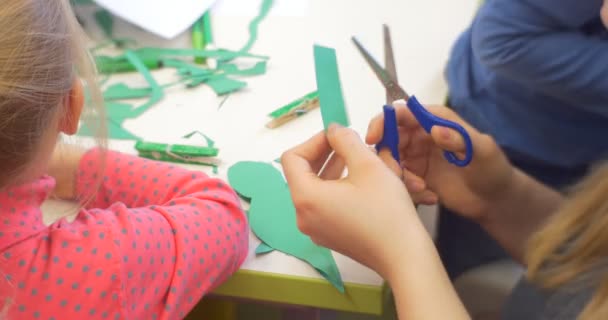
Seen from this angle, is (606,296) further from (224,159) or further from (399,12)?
(399,12)

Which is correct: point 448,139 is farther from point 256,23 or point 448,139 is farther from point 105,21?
point 105,21

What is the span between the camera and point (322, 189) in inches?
21.1

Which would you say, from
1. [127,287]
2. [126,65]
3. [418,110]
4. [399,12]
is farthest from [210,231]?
[399,12]

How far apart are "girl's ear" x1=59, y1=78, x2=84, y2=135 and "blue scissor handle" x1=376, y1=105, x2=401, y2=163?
249 millimetres

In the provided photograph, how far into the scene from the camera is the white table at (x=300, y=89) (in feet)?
1.81

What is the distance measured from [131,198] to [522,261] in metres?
0.42

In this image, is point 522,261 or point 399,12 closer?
point 522,261

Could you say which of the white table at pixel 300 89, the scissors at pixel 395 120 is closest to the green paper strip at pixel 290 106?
the white table at pixel 300 89

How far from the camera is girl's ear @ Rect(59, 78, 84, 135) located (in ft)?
1.66

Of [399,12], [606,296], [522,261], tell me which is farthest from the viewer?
[399,12]

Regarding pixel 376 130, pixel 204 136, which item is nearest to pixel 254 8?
pixel 204 136

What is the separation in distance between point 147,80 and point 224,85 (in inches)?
3.9

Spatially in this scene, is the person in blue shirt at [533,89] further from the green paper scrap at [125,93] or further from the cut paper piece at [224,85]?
the green paper scrap at [125,93]

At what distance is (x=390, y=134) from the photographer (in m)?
0.59
